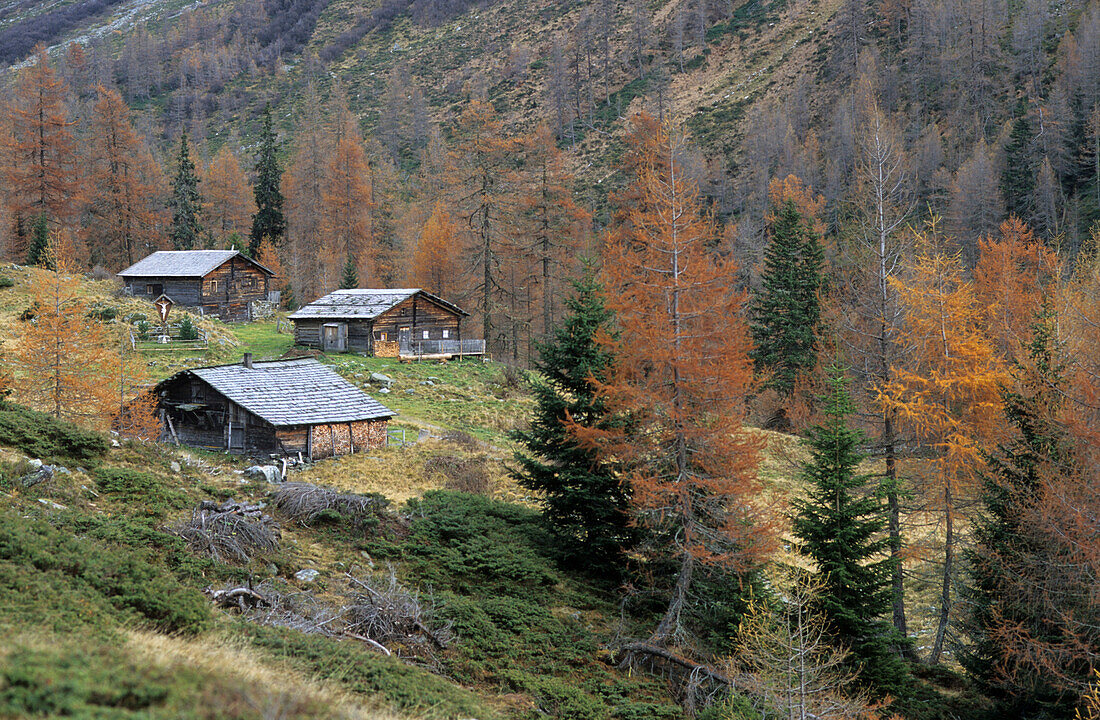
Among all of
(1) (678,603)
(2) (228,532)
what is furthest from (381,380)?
(1) (678,603)

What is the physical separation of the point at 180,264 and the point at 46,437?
4033 centimetres

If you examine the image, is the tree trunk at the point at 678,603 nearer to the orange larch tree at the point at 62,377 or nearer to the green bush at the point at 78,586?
the green bush at the point at 78,586

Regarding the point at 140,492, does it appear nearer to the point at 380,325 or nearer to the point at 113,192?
the point at 380,325

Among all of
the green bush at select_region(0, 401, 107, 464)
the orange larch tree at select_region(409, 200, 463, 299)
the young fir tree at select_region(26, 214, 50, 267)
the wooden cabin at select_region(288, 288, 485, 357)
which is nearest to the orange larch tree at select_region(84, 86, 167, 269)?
the young fir tree at select_region(26, 214, 50, 267)

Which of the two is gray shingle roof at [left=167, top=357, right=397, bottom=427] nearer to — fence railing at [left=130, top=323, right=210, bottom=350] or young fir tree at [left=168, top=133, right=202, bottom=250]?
fence railing at [left=130, top=323, right=210, bottom=350]

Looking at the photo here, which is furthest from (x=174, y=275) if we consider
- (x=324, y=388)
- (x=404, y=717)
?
(x=404, y=717)

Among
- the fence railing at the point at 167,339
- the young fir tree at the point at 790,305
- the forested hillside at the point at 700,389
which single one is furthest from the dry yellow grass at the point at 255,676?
the young fir tree at the point at 790,305

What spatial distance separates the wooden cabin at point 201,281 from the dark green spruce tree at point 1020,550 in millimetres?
49753

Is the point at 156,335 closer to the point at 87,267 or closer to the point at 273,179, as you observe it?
the point at 87,267

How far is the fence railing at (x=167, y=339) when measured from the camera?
38875mm

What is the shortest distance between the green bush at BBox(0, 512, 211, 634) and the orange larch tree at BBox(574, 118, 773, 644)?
924 cm

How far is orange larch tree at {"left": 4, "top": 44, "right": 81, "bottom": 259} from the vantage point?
2071 inches

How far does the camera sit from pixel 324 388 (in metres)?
28.3

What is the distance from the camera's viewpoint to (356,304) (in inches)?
1789
